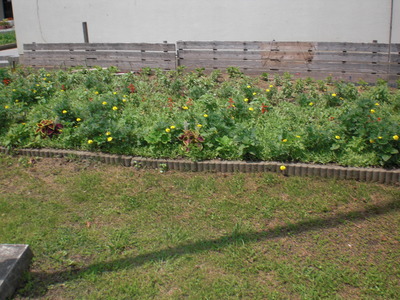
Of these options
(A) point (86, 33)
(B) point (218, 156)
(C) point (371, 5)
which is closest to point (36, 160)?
(B) point (218, 156)

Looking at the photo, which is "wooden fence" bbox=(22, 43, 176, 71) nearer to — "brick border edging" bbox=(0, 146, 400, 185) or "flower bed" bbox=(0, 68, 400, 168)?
"flower bed" bbox=(0, 68, 400, 168)

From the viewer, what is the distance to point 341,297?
3203mm

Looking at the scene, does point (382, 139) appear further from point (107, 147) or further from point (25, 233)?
point (25, 233)

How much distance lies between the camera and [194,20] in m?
11.9

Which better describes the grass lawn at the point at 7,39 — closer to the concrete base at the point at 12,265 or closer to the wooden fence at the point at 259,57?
the wooden fence at the point at 259,57

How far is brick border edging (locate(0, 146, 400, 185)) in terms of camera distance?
4.86m

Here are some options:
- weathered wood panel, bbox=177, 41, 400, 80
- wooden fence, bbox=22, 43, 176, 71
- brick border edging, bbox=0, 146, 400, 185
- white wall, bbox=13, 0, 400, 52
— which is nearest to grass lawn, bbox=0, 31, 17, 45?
white wall, bbox=13, 0, 400, 52

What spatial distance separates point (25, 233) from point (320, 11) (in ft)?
31.0

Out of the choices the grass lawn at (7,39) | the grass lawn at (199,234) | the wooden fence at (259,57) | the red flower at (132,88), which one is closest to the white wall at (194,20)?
the wooden fence at (259,57)

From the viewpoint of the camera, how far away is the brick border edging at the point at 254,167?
486 cm

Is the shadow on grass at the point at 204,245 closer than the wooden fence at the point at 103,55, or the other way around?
the shadow on grass at the point at 204,245

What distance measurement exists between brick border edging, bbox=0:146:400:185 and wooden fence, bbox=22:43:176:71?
4.97 m

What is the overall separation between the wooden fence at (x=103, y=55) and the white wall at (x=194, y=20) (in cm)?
215

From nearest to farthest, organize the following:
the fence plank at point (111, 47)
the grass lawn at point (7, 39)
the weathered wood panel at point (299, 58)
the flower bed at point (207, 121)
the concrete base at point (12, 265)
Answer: the concrete base at point (12, 265), the flower bed at point (207, 121), the weathered wood panel at point (299, 58), the fence plank at point (111, 47), the grass lawn at point (7, 39)
